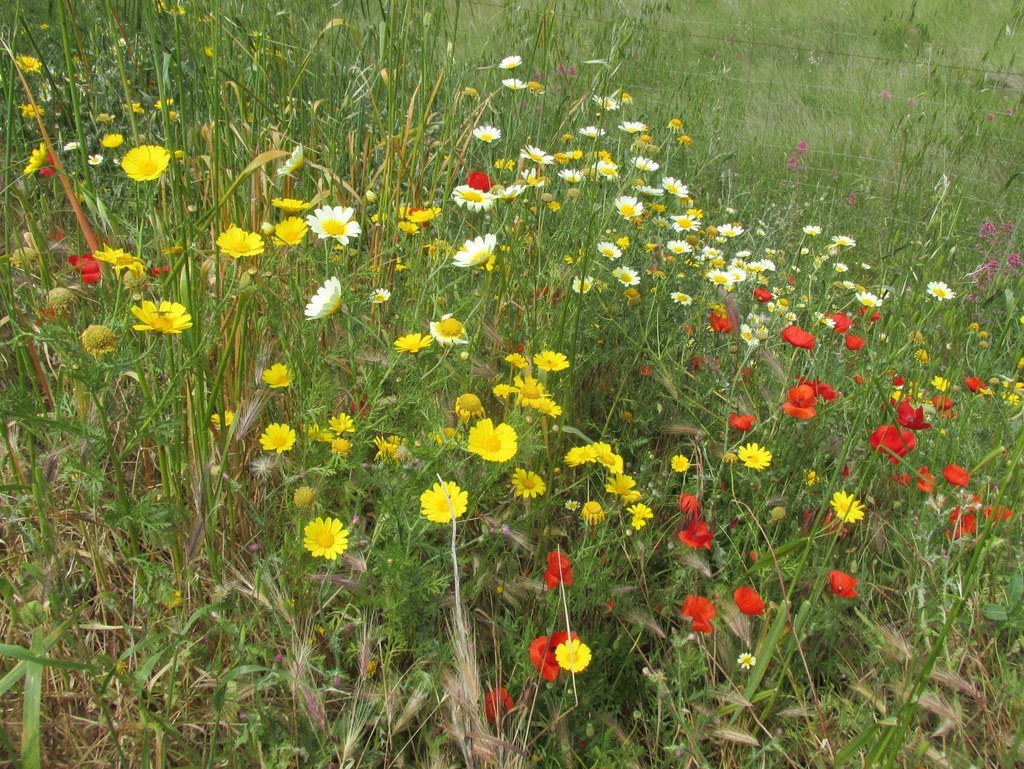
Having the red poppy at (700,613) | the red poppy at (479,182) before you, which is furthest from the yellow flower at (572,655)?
the red poppy at (479,182)

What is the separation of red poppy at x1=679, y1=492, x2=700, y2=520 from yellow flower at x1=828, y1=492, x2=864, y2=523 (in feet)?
0.89

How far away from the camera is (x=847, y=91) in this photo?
5680 millimetres

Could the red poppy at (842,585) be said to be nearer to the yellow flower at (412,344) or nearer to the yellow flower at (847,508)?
the yellow flower at (847,508)

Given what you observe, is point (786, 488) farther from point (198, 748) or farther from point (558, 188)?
point (558, 188)

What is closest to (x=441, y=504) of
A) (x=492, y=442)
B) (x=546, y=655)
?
(x=492, y=442)

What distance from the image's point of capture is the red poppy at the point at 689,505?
1541 millimetres

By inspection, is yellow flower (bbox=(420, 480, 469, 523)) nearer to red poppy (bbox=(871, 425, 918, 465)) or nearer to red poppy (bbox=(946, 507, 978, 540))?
red poppy (bbox=(871, 425, 918, 465))

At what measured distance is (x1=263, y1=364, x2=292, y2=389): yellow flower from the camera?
4.77 ft

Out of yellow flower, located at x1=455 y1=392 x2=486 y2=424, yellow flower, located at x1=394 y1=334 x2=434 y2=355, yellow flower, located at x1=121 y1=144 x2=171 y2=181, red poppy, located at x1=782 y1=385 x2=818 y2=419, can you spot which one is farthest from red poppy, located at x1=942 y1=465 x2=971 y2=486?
yellow flower, located at x1=121 y1=144 x2=171 y2=181

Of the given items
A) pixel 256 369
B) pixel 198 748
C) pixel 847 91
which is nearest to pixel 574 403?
pixel 256 369

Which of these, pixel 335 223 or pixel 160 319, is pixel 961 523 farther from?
pixel 160 319

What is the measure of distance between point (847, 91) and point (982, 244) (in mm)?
2157

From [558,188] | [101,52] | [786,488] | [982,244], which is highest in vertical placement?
[101,52]

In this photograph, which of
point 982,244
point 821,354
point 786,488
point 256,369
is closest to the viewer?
point 256,369
